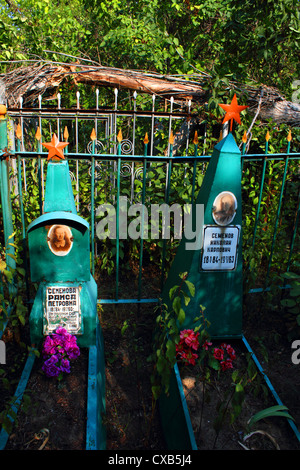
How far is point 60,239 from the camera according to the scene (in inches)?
106

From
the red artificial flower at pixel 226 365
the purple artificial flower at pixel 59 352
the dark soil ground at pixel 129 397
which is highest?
the purple artificial flower at pixel 59 352

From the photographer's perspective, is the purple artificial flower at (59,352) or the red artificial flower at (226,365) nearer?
the purple artificial flower at (59,352)

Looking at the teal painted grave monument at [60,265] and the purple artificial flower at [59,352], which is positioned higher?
the teal painted grave monument at [60,265]

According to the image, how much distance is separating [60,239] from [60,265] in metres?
0.21

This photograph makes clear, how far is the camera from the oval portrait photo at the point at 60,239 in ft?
8.75

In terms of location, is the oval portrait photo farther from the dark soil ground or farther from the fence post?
the dark soil ground

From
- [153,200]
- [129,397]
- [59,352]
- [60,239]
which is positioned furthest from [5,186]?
[129,397]

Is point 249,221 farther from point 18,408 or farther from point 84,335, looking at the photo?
point 18,408

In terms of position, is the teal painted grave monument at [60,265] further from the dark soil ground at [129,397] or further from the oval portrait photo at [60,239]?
the dark soil ground at [129,397]

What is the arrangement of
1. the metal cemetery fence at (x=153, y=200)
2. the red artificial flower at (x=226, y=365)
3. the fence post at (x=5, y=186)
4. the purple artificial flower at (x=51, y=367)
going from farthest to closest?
the metal cemetery fence at (x=153, y=200), the fence post at (x=5, y=186), the red artificial flower at (x=226, y=365), the purple artificial flower at (x=51, y=367)

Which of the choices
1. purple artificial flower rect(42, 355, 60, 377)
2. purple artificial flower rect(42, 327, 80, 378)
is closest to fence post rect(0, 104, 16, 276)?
purple artificial flower rect(42, 327, 80, 378)

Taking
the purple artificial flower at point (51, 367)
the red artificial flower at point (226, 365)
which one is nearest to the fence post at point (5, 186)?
the purple artificial flower at point (51, 367)

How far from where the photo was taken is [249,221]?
483 centimetres

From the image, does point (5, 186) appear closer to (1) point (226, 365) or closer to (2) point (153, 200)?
(2) point (153, 200)
